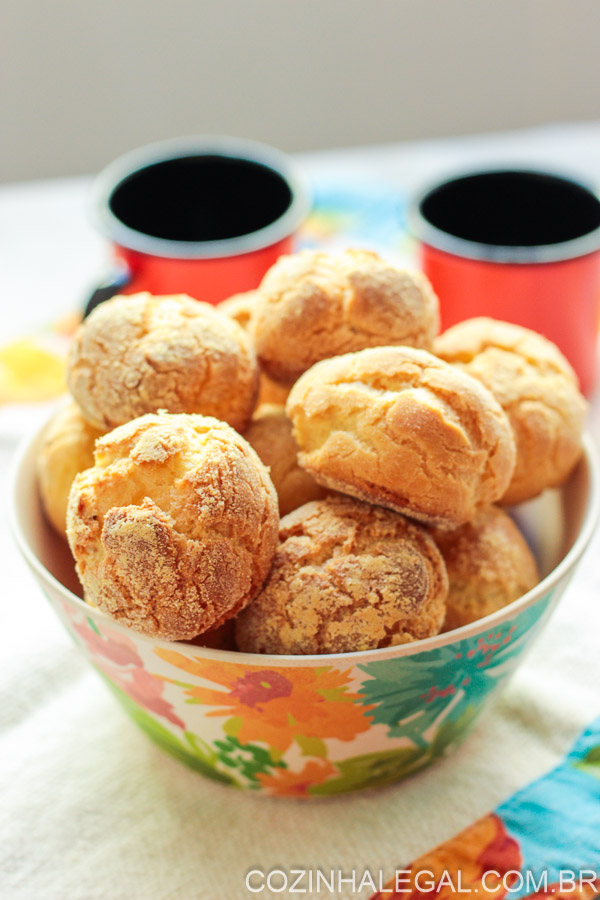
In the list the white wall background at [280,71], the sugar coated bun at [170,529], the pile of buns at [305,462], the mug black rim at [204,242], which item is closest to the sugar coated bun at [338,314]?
the pile of buns at [305,462]

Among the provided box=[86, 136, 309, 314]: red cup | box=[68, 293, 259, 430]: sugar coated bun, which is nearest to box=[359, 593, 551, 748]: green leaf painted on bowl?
box=[68, 293, 259, 430]: sugar coated bun

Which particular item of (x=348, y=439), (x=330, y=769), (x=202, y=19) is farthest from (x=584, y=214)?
(x=202, y=19)

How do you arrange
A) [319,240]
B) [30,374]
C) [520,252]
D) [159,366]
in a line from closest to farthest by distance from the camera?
[159,366] < [520,252] < [30,374] < [319,240]

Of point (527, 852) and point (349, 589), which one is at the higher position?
point (349, 589)

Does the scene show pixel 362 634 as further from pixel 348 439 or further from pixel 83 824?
pixel 83 824

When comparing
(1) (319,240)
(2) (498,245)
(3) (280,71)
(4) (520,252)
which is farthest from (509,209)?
(3) (280,71)

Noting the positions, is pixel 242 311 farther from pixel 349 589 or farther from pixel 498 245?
pixel 498 245
